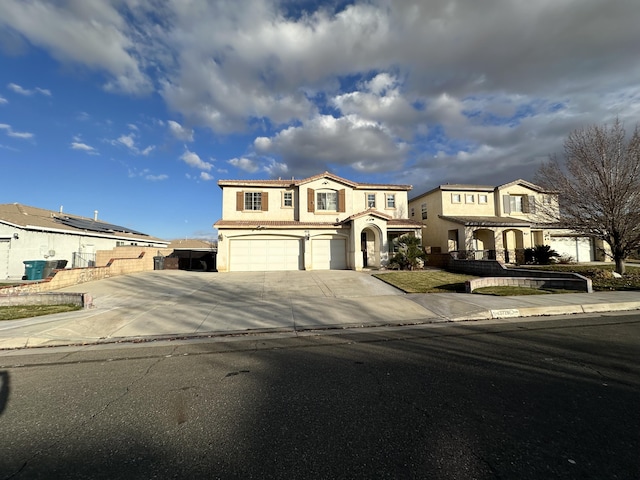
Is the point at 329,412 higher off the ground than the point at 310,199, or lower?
lower

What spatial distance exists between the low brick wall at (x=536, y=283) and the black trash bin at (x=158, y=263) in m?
20.8

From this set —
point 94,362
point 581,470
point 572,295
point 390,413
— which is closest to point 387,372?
point 390,413

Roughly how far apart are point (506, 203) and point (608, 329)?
23214mm

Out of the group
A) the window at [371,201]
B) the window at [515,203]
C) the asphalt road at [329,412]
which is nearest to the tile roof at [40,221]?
the asphalt road at [329,412]

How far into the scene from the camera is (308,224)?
2141 cm

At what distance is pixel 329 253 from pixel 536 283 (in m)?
12.7

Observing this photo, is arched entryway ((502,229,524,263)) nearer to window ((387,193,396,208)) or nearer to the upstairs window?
window ((387,193,396,208))

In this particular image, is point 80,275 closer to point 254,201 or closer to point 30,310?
point 30,310

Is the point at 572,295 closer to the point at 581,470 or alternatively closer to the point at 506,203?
the point at 581,470

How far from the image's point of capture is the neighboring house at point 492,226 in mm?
23766

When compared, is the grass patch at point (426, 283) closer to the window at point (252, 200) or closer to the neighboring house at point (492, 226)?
the neighboring house at point (492, 226)

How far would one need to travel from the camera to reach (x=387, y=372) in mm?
4348

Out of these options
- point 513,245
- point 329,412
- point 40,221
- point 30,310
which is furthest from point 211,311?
point 513,245

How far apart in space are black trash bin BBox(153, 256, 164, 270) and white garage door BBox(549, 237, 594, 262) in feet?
109
